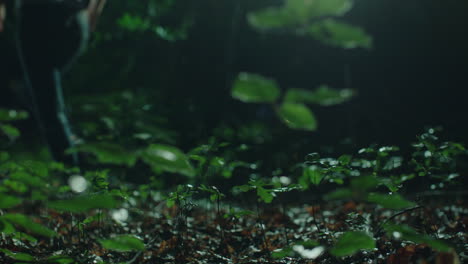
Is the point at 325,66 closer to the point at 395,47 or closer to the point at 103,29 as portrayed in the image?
the point at 395,47

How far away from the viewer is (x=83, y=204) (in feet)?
3.17

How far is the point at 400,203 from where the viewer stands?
1002 millimetres

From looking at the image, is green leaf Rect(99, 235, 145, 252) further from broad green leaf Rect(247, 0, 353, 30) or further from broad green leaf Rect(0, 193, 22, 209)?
broad green leaf Rect(247, 0, 353, 30)

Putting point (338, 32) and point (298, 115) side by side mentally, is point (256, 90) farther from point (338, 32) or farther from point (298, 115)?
point (338, 32)

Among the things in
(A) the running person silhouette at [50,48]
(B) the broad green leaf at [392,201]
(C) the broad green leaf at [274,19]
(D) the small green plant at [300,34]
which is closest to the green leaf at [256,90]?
(D) the small green plant at [300,34]

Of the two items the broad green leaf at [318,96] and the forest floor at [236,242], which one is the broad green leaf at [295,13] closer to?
the broad green leaf at [318,96]

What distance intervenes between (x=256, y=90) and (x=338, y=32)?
0.77 ft

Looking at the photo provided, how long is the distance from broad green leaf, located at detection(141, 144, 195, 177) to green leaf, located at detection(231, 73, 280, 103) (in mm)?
207

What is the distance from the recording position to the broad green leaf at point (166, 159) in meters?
0.79

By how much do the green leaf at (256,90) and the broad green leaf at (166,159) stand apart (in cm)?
21

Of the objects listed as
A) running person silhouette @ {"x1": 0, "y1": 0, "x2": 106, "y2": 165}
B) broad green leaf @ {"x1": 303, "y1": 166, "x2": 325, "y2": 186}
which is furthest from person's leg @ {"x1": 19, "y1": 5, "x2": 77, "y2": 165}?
broad green leaf @ {"x1": 303, "y1": 166, "x2": 325, "y2": 186}

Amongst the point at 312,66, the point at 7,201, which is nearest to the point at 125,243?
the point at 7,201

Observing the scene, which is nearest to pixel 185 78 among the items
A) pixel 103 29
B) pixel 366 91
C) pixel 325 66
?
pixel 103 29

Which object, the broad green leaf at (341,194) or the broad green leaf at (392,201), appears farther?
the broad green leaf at (392,201)
